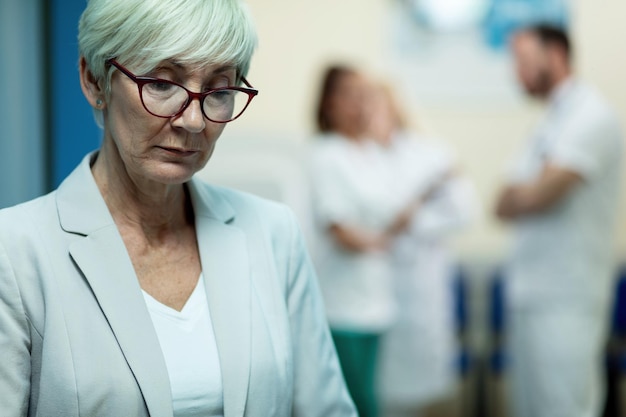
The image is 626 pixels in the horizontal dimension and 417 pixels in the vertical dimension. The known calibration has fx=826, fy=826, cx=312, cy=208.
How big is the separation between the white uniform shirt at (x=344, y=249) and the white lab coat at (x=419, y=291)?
372mm

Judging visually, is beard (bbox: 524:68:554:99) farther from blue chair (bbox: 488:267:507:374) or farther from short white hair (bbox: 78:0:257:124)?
short white hair (bbox: 78:0:257:124)

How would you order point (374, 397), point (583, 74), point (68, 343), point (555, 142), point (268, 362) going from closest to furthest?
point (68, 343) → point (268, 362) → point (555, 142) → point (374, 397) → point (583, 74)

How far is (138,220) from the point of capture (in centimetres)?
131

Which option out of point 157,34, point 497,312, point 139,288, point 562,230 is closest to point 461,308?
A: point 497,312

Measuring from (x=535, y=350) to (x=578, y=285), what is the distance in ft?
1.00

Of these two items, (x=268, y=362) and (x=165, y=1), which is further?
(x=268, y=362)

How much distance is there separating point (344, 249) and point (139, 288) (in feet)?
7.16

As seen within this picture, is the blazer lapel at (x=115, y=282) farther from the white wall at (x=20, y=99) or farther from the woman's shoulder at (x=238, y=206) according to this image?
the white wall at (x=20, y=99)

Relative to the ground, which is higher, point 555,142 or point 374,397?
point 555,142

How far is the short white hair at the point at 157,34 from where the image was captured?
114 cm

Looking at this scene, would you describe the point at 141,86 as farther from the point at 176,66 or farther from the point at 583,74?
the point at 583,74

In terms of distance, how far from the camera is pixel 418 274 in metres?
3.90

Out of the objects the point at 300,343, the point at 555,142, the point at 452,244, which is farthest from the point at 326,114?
the point at 300,343

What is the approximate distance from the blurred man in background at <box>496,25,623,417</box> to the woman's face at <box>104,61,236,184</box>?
6.81 feet
